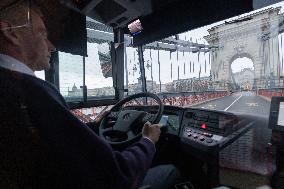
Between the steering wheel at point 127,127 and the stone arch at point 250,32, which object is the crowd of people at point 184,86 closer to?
the stone arch at point 250,32

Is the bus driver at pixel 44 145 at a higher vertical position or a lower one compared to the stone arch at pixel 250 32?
lower

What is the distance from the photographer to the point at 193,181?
214 cm

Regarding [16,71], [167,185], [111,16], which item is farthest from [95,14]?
[16,71]

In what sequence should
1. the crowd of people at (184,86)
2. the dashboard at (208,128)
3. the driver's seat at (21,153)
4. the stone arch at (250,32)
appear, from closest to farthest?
the driver's seat at (21,153) < the dashboard at (208,128) < the stone arch at (250,32) < the crowd of people at (184,86)

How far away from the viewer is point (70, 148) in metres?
0.70

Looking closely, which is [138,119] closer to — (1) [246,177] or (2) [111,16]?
(1) [246,177]

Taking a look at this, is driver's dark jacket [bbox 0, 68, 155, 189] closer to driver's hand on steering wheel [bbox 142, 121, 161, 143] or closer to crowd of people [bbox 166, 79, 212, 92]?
driver's hand on steering wheel [bbox 142, 121, 161, 143]

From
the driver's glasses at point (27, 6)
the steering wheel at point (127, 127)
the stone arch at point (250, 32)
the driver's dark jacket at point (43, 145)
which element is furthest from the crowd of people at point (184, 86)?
the driver's dark jacket at point (43, 145)

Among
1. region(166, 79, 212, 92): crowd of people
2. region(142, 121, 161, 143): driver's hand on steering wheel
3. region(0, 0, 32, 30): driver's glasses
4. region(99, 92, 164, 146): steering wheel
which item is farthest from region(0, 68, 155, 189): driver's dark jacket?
region(166, 79, 212, 92): crowd of people

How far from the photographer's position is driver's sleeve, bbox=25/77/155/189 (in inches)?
27.3

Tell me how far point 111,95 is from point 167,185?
2234 millimetres

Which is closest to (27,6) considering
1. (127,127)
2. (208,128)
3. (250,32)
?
(127,127)

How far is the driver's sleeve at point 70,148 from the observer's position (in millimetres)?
694

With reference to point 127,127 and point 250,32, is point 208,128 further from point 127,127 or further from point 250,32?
point 250,32
